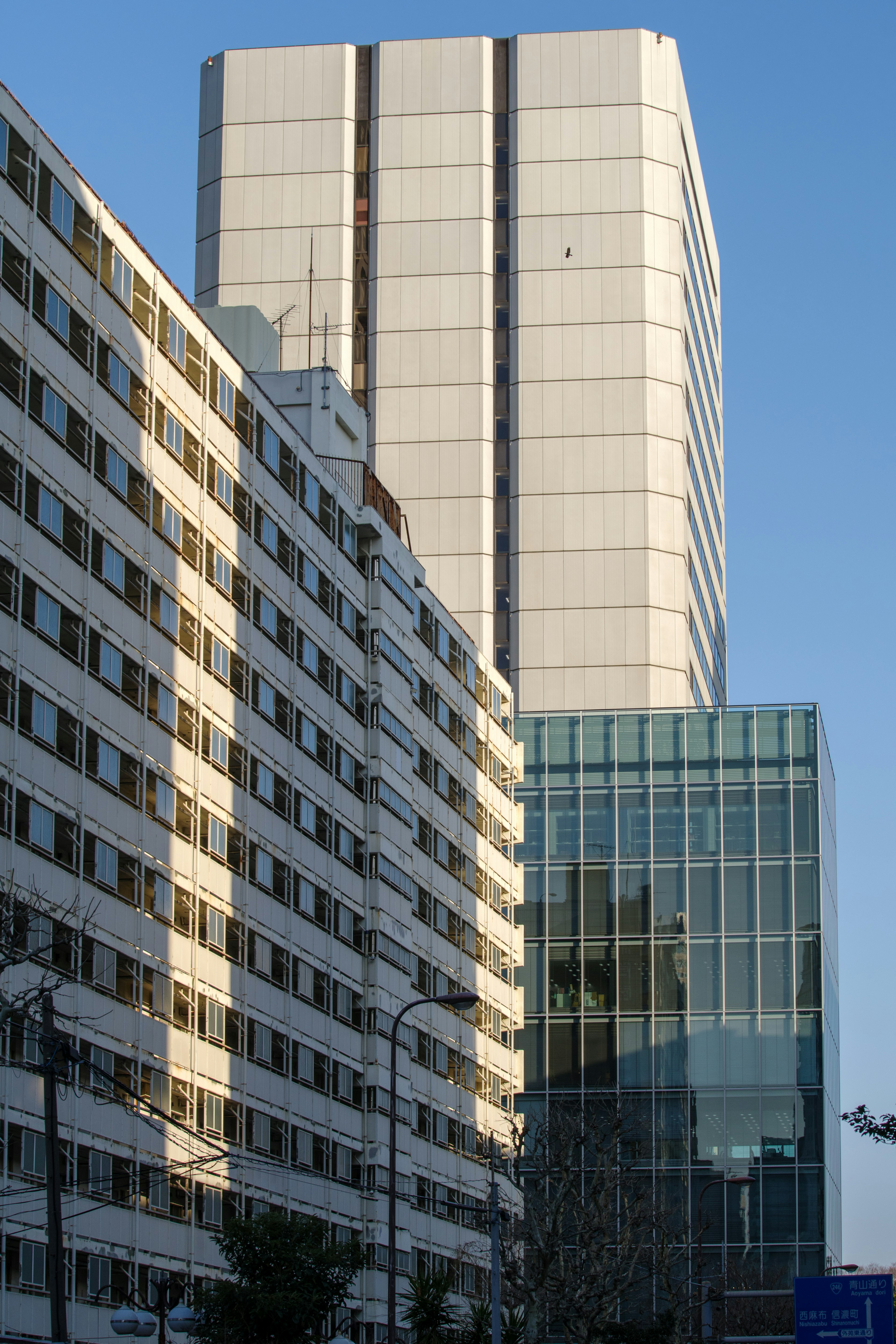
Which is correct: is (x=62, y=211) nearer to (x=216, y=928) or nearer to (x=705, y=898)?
(x=216, y=928)

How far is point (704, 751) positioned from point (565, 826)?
25.9 feet

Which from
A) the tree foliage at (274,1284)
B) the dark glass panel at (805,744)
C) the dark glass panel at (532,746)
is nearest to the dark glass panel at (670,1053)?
the dark glass panel at (805,744)

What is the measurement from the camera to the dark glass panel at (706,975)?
327 feet

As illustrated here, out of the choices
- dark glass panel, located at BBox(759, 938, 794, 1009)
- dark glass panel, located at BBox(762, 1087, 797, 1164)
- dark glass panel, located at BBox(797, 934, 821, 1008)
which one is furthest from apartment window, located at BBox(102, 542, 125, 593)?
dark glass panel, located at BBox(762, 1087, 797, 1164)

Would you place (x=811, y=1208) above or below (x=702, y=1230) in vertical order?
below

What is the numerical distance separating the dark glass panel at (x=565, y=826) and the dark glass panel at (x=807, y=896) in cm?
1083

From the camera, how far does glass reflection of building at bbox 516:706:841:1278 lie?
317 ft

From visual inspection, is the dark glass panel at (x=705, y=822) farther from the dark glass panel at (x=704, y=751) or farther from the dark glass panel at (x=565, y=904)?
the dark glass panel at (x=565, y=904)

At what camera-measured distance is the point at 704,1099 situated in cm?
9781

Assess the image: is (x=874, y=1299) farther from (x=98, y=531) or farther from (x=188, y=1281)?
(x=98, y=531)

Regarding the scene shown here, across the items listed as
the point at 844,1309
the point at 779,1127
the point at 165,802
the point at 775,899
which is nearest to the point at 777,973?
the point at 775,899

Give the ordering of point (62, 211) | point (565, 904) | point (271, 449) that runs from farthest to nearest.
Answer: point (565, 904) < point (271, 449) < point (62, 211)

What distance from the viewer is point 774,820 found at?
101m

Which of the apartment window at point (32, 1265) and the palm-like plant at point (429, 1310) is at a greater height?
the apartment window at point (32, 1265)
